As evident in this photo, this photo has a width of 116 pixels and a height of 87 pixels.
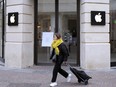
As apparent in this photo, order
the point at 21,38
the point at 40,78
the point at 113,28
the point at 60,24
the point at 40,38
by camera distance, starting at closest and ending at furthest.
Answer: the point at 40,78 < the point at 21,38 < the point at 113,28 < the point at 60,24 < the point at 40,38

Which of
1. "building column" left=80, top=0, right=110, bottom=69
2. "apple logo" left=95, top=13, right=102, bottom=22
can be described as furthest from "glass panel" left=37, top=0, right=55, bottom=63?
"apple logo" left=95, top=13, right=102, bottom=22

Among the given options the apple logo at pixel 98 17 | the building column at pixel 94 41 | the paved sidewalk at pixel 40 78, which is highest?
the apple logo at pixel 98 17

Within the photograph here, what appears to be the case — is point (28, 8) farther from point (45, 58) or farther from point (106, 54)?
point (106, 54)

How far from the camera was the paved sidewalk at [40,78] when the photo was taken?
1053cm

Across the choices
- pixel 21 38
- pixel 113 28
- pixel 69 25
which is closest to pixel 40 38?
pixel 21 38

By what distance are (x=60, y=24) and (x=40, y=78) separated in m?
4.29

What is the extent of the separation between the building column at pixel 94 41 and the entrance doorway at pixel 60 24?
1060 millimetres

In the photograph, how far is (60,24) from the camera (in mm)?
15359

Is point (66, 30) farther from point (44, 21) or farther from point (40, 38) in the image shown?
point (40, 38)

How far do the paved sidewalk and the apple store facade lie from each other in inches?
28.5

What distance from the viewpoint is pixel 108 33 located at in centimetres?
1428

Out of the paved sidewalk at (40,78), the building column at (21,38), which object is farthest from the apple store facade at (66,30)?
the paved sidewalk at (40,78)

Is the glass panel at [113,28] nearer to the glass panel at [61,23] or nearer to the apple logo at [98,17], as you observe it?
the apple logo at [98,17]

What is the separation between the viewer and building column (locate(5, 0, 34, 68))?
1472 cm
